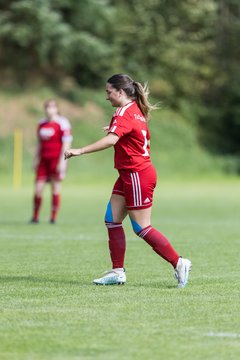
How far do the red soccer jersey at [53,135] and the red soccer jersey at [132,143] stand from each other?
8.72 meters

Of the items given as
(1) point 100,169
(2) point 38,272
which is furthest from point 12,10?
(2) point 38,272

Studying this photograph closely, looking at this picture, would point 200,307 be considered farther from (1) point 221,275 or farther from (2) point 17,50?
(2) point 17,50

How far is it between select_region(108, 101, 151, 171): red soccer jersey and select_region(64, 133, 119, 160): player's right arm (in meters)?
0.16

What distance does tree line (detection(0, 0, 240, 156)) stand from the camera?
4534 cm

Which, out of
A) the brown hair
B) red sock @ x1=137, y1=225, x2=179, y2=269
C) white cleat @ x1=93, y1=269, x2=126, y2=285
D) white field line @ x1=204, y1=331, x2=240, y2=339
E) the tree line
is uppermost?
the tree line

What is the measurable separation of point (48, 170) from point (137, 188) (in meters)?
9.63

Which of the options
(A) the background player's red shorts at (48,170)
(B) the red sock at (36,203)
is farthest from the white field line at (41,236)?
(A) the background player's red shorts at (48,170)

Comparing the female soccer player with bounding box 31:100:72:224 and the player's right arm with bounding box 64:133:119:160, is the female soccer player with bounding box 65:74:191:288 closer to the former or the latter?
the player's right arm with bounding box 64:133:119:160

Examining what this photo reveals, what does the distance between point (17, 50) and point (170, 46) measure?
774 cm

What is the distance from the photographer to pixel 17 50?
47.3 m

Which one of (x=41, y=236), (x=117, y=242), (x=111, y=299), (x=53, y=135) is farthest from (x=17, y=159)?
(x=111, y=299)

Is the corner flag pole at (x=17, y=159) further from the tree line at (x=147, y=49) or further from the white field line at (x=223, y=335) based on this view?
the white field line at (x=223, y=335)

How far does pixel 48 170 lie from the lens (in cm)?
1916

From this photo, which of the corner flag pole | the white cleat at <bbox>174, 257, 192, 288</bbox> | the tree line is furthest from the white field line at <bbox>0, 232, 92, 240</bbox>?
the tree line
